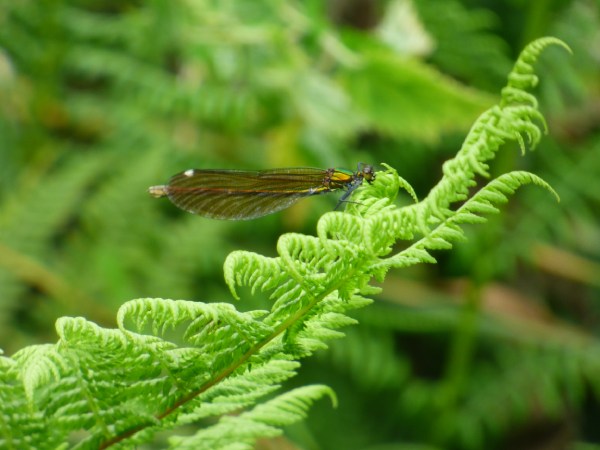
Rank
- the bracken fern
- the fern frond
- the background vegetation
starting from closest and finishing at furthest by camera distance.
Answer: the bracken fern → the fern frond → the background vegetation

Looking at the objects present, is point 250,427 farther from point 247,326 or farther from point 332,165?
point 332,165

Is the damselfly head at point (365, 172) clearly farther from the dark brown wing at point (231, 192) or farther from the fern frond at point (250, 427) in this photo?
the fern frond at point (250, 427)

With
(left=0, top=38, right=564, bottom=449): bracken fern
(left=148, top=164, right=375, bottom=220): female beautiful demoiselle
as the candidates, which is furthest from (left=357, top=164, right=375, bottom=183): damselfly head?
(left=0, top=38, right=564, bottom=449): bracken fern

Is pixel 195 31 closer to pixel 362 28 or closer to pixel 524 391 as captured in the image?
pixel 362 28

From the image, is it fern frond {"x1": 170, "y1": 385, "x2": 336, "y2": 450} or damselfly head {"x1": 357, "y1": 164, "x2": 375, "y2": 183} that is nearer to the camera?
fern frond {"x1": 170, "y1": 385, "x2": 336, "y2": 450}

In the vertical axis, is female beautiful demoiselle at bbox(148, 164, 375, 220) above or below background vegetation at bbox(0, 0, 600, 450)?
below

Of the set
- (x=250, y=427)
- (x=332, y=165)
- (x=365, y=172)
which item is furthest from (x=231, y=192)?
(x=332, y=165)

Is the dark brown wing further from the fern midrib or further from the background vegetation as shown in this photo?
the background vegetation
